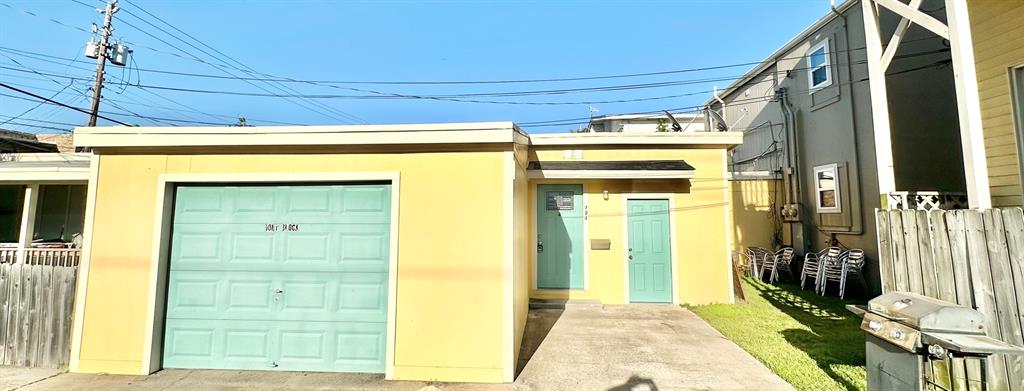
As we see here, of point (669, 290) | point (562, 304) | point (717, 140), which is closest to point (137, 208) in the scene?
point (562, 304)

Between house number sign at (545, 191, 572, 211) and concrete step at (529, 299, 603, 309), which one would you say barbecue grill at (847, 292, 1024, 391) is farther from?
house number sign at (545, 191, 572, 211)

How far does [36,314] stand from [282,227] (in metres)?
2.82

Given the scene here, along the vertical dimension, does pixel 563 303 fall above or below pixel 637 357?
above

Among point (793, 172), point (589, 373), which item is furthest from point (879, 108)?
point (793, 172)

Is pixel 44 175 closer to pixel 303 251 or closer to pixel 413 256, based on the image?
pixel 303 251

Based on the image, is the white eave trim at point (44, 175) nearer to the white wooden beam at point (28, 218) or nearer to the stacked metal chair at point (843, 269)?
the white wooden beam at point (28, 218)

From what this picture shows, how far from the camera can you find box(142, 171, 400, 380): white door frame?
3979mm

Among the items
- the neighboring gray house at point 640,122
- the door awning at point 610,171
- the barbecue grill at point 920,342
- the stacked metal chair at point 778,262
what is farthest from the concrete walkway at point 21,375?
the neighboring gray house at point 640,122

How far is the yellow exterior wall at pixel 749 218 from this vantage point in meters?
9.50

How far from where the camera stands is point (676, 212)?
275 inches

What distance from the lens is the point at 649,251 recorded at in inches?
275

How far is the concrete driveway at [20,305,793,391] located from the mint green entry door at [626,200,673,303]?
162 centimetres

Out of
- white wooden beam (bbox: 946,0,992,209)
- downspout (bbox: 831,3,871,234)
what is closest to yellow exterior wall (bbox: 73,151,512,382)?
white wooden beam (bbox: 946,0,992,209)

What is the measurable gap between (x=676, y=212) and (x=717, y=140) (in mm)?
1526
